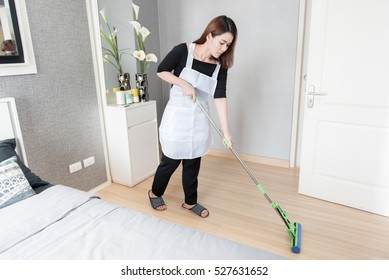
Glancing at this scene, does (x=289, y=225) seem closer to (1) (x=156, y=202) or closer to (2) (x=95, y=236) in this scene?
(1) (x=156, y=202)

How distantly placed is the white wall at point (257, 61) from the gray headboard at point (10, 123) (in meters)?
2.01

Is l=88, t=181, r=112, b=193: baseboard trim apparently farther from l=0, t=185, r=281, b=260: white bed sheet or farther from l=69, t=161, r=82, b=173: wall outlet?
l=0, t=185, r=281, b=260: white bed sheet

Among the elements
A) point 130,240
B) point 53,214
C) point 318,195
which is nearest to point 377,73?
point 318,195

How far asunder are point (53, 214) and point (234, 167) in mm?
2058

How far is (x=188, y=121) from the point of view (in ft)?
6.17

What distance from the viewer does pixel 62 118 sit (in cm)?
210

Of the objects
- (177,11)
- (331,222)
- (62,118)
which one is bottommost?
(331,222)

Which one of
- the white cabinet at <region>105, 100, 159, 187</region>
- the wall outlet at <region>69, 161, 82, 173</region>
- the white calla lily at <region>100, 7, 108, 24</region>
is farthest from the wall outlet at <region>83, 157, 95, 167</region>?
the white calla lily at <region>100, 7, 108, 24</region>

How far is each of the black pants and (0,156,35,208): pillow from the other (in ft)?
2.87

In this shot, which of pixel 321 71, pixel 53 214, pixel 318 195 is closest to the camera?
pixel 53 214

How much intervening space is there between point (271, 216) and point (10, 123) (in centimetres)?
183

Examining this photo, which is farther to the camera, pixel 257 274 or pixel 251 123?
pixel 251 123

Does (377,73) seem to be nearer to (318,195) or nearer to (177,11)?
(318,195)

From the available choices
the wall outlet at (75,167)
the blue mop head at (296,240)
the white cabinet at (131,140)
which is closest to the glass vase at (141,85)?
the white cabinet at (131,140)
